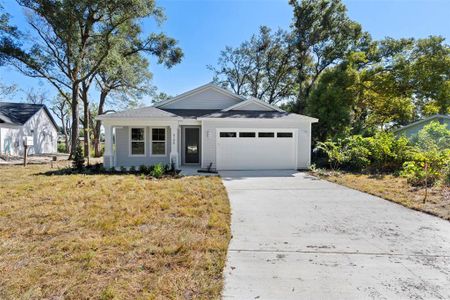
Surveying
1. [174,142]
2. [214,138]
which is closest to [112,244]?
[174,142]

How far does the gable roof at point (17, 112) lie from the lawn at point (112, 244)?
19384 mm

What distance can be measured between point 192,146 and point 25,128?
755 inches

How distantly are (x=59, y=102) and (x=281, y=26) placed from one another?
136 ft

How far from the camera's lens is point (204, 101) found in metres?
14.7

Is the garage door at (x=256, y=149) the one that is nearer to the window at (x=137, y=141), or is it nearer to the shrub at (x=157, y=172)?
the shrub at (x=157, y=172)

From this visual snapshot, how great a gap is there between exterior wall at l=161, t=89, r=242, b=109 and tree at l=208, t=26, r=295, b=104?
11.0m

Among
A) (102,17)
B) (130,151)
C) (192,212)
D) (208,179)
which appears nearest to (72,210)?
(192,212)

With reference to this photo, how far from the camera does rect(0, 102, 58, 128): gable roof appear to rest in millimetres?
21219

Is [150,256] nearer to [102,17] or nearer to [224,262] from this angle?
[224,262]

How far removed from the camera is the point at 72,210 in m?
5.30

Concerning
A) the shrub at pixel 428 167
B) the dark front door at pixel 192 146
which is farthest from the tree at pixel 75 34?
the shrub at pixel 428 167

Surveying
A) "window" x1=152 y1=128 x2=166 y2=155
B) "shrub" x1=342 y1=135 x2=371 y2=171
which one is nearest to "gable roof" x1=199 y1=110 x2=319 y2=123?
"shrub" x1=342 y1=135 x2=371 y2=171

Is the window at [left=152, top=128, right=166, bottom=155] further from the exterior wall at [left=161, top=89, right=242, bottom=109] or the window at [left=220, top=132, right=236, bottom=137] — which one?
the window at [left=220, top=132, right=236, bottom=137]

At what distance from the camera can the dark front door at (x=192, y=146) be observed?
44.4ft
